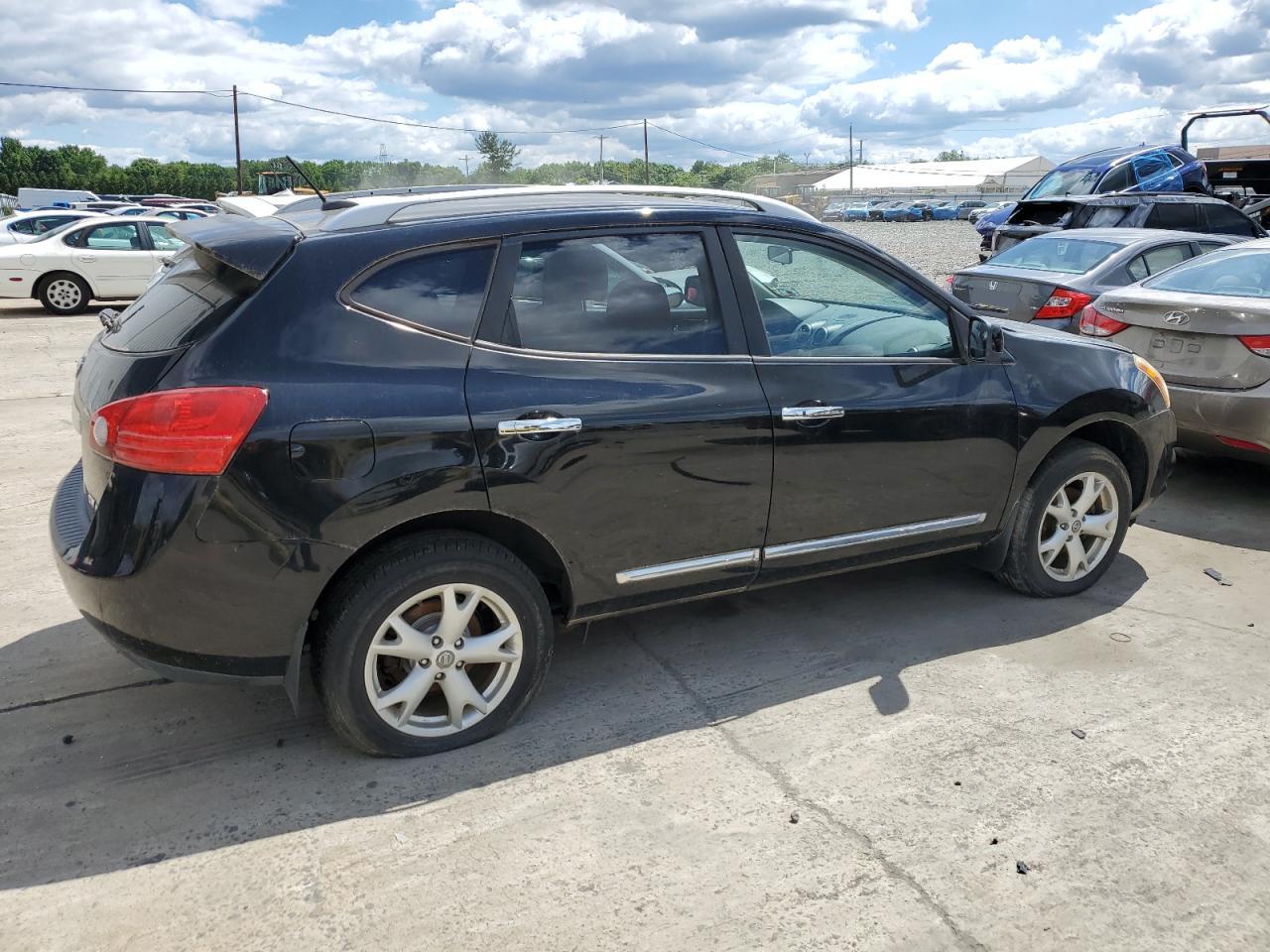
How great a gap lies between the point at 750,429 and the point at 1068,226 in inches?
490

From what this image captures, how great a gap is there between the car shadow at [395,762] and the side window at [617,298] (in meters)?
1.30

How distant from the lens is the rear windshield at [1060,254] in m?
9.52

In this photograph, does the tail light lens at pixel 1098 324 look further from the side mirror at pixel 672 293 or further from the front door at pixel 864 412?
the side mirror at pixel 672 293

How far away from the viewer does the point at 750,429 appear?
378 centimetres

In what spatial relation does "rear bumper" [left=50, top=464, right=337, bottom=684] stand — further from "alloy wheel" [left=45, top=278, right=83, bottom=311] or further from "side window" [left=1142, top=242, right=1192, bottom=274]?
"alloy wheel" [left=45, top=278, right=83, bottom=311]

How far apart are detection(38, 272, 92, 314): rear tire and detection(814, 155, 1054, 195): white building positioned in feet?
265

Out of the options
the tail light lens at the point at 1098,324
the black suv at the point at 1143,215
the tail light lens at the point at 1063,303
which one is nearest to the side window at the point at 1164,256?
the tail light lens at the point at 1063,303

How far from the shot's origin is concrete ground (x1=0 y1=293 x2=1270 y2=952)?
274 cm

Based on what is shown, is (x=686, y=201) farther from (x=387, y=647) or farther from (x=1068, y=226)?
(x=1068, y=226)

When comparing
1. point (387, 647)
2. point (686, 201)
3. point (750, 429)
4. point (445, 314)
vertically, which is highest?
point (686, 201)

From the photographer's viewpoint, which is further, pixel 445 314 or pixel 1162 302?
pixel 1162 302

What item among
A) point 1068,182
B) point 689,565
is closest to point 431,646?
point 689,565

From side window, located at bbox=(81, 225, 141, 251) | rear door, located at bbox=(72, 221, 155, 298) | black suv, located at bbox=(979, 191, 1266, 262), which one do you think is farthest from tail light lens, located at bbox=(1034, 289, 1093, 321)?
side window, located at bbox=(81, 225, 141, 251)

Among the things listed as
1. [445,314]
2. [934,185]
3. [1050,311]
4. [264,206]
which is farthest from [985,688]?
[934,185]
